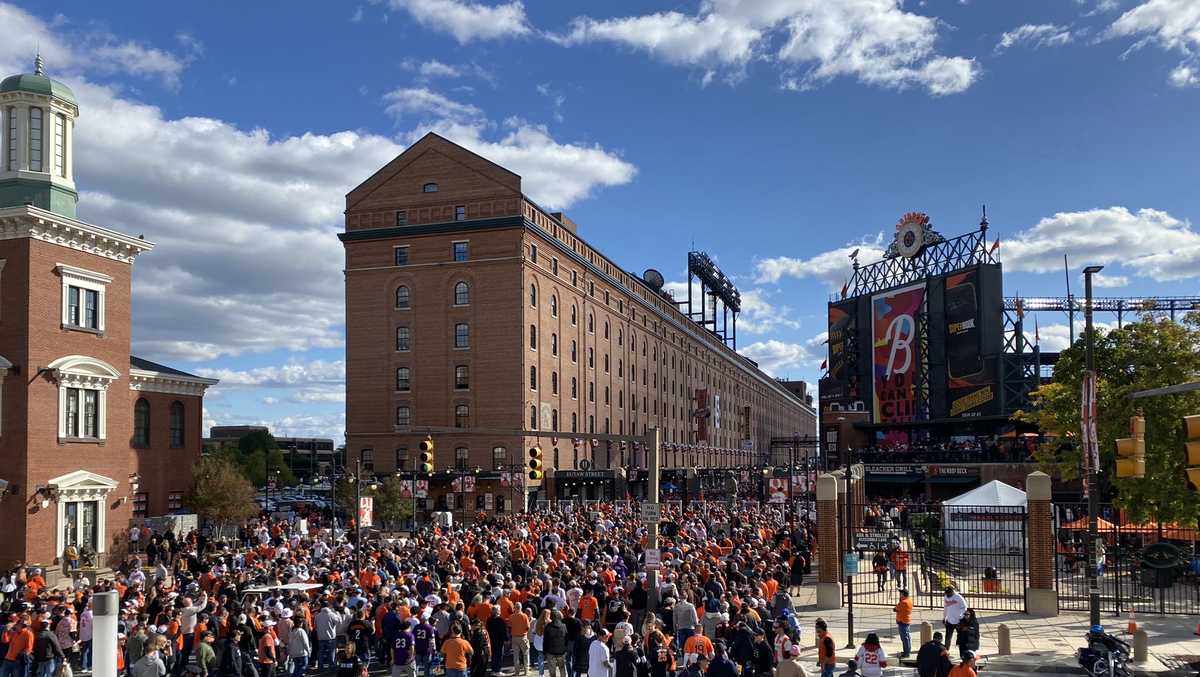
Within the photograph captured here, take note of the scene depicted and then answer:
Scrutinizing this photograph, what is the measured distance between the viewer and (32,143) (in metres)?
39.4

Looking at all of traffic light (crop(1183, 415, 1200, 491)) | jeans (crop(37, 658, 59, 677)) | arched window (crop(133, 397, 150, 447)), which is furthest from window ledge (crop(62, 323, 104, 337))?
traffic light (crop(1183, 415, 1200, 491))

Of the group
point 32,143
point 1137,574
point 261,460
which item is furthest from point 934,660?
point 261,460

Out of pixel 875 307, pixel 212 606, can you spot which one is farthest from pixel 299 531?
pixel 875 307

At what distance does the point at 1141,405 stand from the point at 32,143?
4266 cm

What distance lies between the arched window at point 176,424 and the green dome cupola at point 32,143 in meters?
12.6

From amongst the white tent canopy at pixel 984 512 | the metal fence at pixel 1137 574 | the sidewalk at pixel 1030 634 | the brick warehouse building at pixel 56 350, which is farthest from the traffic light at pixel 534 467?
the brick warehouse building at pixel 56 350

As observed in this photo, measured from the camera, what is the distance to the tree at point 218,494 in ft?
149

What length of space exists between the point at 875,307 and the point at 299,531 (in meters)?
60.7

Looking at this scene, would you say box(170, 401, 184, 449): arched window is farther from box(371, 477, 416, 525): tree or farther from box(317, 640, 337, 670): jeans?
box(317, 640, 337, 670): jeans

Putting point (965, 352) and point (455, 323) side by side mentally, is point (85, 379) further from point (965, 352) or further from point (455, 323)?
point (965, 352)

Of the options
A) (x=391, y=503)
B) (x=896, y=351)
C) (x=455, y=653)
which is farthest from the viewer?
(x=896, y=351)

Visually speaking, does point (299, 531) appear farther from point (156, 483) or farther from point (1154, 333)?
point (1154, 333)

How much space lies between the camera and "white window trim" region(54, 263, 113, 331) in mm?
37544

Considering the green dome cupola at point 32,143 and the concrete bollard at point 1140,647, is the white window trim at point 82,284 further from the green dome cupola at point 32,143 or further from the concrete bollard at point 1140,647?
the concrete bollard at point 1140,647
